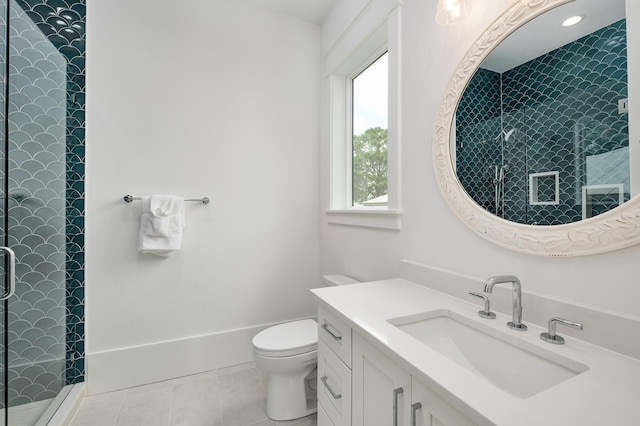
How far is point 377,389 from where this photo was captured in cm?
81

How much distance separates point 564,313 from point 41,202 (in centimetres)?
230

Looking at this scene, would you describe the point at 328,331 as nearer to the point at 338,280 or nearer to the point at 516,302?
the point at 516,302

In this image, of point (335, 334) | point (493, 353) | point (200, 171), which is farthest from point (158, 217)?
point (493, 353)

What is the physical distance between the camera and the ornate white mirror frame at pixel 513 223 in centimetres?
71

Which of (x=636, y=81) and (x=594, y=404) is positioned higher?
(x=636, y=81)

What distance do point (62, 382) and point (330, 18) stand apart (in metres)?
3.02

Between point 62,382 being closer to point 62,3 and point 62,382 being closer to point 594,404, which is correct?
point 62,3

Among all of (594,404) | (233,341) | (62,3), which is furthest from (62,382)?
(594,404)

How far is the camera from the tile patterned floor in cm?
149

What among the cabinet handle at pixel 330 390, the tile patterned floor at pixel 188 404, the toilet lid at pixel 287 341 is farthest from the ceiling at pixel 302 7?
the tile patterned floor at pixel 188 404

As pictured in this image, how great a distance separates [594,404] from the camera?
512 millimetres

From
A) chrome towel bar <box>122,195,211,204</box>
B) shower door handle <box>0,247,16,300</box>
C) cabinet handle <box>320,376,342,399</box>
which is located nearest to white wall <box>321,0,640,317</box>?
cabinet handle <box>320,376,342,399</box>

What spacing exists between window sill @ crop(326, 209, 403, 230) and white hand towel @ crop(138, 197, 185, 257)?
1056 millimetres

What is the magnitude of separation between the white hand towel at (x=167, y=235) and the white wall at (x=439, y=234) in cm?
120
